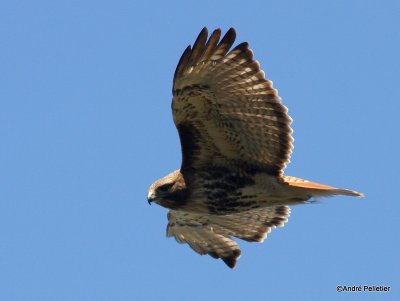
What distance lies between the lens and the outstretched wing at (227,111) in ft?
35.1

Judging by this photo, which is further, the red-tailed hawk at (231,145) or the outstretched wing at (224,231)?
the outstretched wing at (224,231)

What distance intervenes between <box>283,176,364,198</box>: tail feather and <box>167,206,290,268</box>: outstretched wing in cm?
165

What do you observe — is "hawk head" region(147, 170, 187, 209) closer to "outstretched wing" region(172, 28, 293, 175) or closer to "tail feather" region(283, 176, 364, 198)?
"outstretched wing" region(172, 28, 293, 175)

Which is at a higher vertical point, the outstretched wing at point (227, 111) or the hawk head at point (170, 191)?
the outstretched wing at point (227, 111)

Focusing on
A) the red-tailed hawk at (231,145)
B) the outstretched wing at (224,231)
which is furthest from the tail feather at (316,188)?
the outstretched wing at (224,231)

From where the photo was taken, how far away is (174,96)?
1080 cm

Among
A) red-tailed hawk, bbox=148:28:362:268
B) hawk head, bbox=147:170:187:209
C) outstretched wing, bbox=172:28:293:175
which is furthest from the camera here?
hawk head, bbox=147:170:187:209

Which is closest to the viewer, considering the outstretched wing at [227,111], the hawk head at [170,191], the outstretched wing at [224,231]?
the outstretched wing at [227,111]

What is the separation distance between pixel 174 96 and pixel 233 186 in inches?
53.5

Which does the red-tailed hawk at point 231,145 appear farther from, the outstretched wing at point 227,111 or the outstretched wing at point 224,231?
the outstretched wing at point 224,231

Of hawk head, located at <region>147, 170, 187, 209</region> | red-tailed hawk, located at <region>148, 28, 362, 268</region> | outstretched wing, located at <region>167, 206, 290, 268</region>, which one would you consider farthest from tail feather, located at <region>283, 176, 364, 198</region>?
outstretched wing, located at <region>167, 206, 290, 268</region>

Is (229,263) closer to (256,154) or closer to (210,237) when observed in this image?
(210,237)

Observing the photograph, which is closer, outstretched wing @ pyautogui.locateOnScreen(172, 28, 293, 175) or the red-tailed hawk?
outstretched wing @ pyautogui.locateOnScreen(172, 28, 293, 175)

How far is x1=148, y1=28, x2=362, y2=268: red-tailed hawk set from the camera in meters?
10.9
